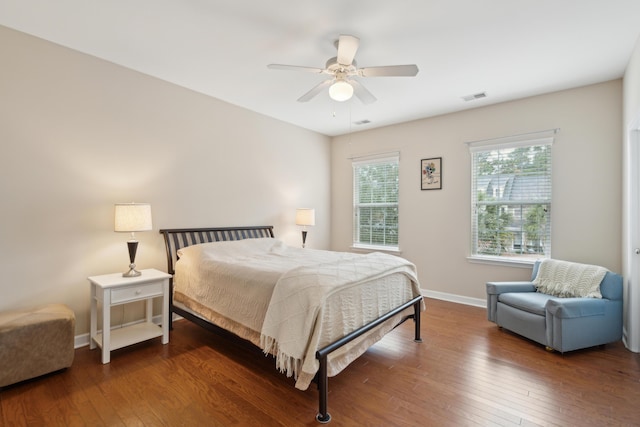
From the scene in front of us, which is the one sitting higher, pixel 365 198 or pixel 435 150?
pixel 435 150

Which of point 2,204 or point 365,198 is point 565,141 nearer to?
point 365,198

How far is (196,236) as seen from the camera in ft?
12.4

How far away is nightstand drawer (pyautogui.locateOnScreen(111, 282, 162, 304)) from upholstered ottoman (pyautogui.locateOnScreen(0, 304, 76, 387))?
333 millimetres

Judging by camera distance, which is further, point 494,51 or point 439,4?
point 494,51

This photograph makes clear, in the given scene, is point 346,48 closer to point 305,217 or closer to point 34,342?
point 305,217

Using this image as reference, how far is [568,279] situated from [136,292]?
4.41 meters

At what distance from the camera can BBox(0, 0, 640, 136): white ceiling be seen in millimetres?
2242

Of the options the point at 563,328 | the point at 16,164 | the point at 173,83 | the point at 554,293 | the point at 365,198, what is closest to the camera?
the point at 16,164

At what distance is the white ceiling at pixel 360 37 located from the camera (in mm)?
2242

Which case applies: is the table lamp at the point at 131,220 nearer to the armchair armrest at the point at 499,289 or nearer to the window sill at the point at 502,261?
the armchair armrest at the point at 499,289

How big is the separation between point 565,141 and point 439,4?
2.68 metres

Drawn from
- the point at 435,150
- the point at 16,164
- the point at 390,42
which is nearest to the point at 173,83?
the point at 16,164

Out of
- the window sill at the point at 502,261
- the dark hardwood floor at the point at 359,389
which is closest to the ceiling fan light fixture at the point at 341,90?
the dark hardwood floor at the point at 359,389

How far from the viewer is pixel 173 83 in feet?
11.8
